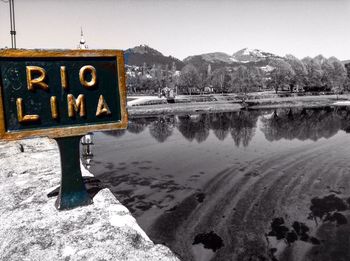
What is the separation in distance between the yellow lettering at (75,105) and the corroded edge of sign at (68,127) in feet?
1.12

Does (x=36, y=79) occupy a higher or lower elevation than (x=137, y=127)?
higher

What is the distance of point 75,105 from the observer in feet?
22.7

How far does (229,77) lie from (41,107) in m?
118

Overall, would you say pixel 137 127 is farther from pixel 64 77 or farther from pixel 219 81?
pixel 219 81

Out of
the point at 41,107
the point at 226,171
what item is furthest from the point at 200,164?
the point at 41,107

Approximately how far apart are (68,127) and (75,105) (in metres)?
0.54

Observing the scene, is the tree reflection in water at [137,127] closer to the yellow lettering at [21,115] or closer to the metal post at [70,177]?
the metal post at [70,177]

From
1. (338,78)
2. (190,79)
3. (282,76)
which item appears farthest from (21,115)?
(338,78)

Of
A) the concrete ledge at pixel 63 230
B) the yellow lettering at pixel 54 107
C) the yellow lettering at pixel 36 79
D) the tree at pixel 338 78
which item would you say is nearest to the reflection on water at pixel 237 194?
the concrete ledge at pixel 63 230

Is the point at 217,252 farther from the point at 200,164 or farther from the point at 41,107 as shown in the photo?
the point at 200,164

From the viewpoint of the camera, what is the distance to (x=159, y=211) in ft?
39.3

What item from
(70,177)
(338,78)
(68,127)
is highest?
(338,78)

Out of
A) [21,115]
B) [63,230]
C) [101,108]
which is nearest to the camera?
[21,115]

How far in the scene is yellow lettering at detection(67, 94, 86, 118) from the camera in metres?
6.88
